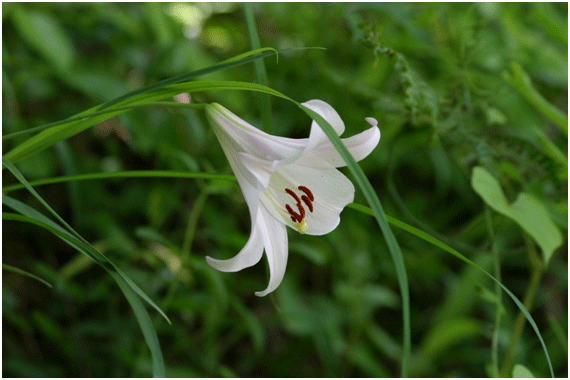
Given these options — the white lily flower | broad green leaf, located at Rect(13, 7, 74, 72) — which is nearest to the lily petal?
the white lily flower

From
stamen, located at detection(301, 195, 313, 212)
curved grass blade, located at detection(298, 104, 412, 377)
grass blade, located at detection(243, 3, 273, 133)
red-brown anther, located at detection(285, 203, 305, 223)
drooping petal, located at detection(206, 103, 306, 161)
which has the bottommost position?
curved grass blade, located at detection(298, 104, 412, 377)

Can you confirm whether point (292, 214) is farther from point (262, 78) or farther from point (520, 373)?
point (520, 373)

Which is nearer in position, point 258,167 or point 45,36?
point 258,167

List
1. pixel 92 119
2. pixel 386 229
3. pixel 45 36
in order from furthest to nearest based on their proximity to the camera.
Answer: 1. pixel 45 36
2. pixel 92 119
3. pixel 386 229

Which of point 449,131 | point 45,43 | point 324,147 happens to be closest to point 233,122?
point 324,147

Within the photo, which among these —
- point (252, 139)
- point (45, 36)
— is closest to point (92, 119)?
point (252, 139)

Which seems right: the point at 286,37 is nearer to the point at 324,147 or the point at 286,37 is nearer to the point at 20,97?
the point at 20,97

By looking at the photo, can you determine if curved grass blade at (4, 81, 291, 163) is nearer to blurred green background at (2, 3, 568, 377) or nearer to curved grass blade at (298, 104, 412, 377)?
curved grass blade at (298, 104, 412, 377)
